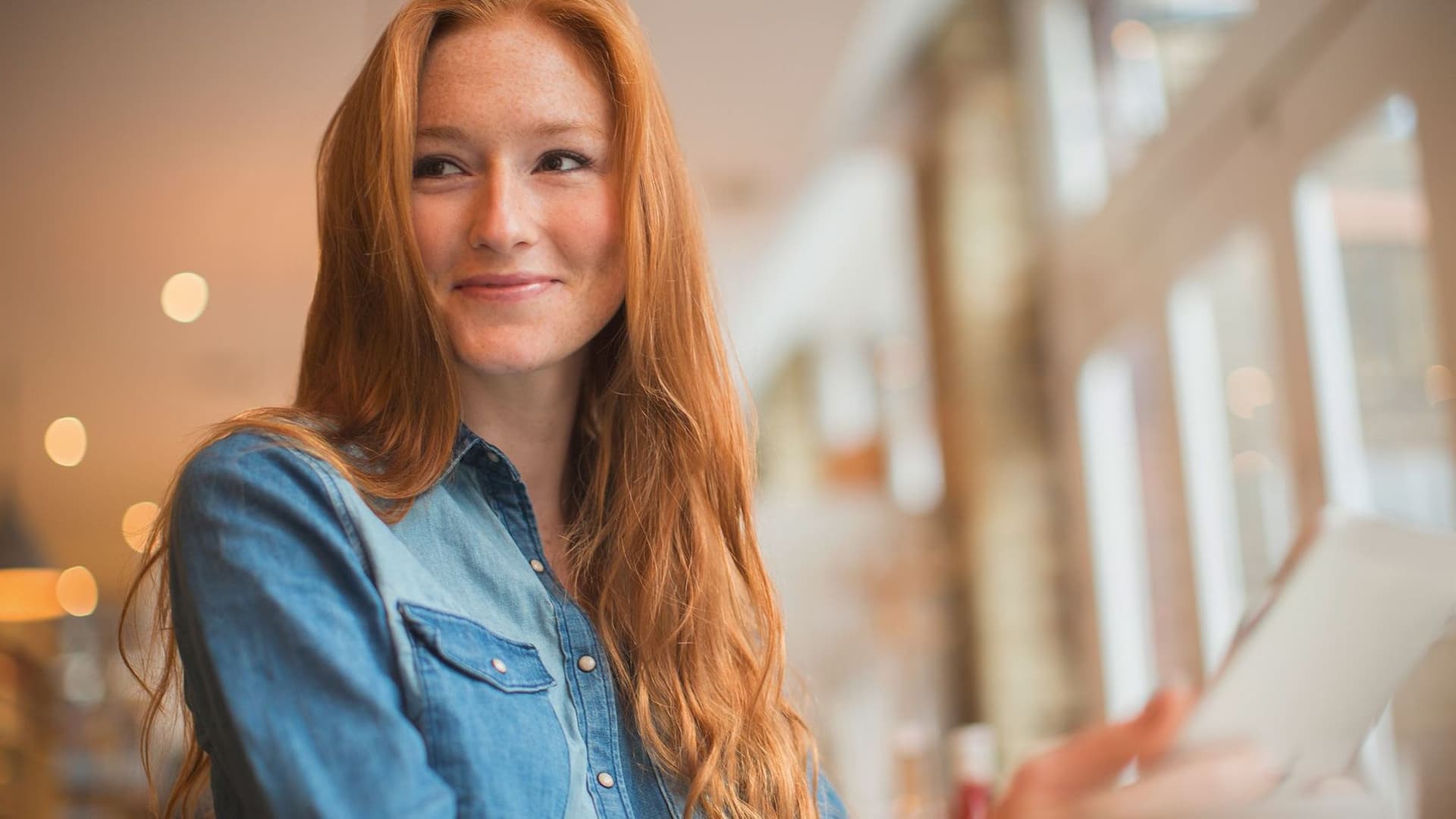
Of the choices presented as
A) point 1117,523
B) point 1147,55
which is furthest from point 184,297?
point 1117,523

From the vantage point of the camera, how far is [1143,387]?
380 centimetres

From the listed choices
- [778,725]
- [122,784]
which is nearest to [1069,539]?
[122,784]

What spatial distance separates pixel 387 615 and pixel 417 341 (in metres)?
0.22

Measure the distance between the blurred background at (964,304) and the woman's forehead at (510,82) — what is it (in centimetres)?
42

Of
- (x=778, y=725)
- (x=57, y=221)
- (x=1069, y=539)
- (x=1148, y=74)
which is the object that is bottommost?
(x=1069, y=539)

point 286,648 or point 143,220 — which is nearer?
point 286,648

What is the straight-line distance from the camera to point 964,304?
4.46 m

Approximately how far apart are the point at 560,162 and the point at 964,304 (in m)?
3.63

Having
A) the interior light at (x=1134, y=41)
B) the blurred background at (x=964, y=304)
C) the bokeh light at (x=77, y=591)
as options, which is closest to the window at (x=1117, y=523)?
the blurred background at (x=964, y=304)

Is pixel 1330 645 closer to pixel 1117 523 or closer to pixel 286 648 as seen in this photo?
pixel 286 648

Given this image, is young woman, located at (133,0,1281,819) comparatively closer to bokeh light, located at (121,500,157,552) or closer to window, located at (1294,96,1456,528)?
bokeh light, located at (121,500,157,552)

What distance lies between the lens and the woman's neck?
0.96 meters

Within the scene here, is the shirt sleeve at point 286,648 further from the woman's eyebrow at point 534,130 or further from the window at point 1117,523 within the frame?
the window at point 1117,523

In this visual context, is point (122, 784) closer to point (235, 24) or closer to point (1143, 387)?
point (235, 24)
